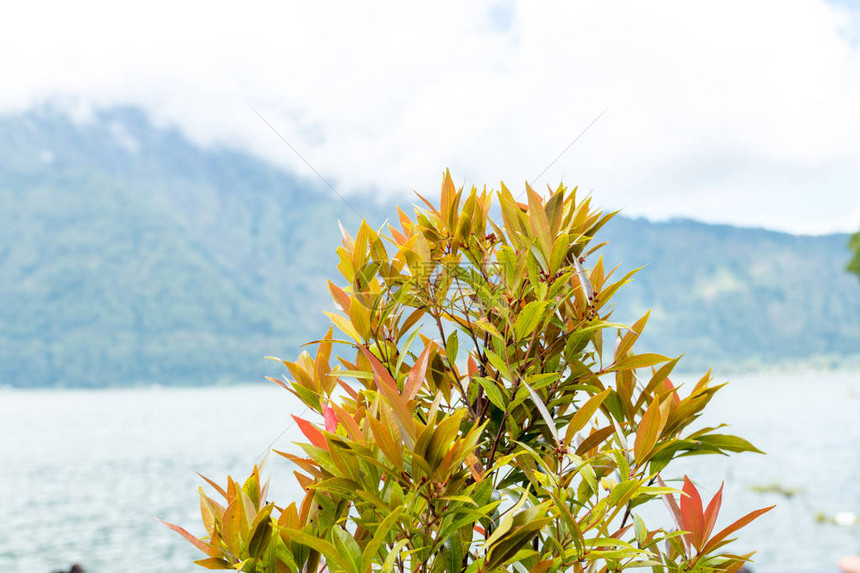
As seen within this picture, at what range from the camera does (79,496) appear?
26531mm

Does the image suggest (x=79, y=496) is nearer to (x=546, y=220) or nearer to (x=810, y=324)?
(x=546, y=220)

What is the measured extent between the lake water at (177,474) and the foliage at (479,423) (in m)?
0.22

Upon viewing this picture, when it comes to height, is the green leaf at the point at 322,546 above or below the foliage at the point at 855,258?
below

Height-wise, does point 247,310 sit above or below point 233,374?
above

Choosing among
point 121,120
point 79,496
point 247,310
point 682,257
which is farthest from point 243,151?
point 79,496

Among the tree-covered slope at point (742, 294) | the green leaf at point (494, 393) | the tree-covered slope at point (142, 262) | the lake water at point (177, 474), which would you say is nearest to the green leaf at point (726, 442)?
the green leaf at point (494, 393)

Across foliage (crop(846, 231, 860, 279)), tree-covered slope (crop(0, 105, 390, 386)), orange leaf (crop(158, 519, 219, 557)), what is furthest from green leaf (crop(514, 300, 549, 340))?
tree-covered slope (crop(0, 105, 390, 386))

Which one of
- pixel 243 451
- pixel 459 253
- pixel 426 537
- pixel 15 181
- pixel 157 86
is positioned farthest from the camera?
pixel 157 86

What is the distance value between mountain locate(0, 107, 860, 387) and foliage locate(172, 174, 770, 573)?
60694 millimetres

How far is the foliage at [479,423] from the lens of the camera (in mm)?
672

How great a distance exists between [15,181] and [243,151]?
3284cm

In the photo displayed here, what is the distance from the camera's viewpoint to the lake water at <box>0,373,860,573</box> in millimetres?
17141

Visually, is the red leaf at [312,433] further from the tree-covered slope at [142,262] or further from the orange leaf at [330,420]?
the tree-covered slope at [142,262]

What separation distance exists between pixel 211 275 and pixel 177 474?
51.6 meters
